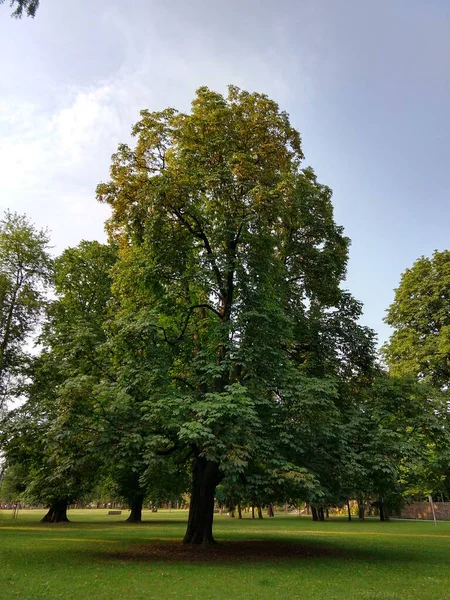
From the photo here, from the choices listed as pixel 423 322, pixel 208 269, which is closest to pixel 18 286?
pixel 208 269

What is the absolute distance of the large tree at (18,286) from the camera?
29.0 m

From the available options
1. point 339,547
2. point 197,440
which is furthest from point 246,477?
point 339,547

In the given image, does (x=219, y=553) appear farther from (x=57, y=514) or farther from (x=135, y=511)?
(x=57, y=514)

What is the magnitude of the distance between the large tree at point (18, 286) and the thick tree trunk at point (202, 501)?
1616 centimetres

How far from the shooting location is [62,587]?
34.2 ft

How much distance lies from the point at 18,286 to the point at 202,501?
19.5 m

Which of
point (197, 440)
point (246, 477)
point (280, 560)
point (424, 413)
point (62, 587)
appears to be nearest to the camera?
point (62, 587)

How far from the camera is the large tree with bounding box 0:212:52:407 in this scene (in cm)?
2903

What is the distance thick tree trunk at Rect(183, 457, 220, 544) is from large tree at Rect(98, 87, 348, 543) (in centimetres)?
5

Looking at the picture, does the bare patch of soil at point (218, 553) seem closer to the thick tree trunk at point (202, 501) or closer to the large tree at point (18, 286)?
the thick tree trunk at point (202, 501)

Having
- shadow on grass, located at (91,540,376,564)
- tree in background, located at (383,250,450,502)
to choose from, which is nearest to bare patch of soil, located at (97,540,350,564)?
shadow on grass, located at (91,540,376,564)

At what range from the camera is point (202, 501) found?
1791 centimetres

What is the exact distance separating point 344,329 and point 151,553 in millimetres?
11447

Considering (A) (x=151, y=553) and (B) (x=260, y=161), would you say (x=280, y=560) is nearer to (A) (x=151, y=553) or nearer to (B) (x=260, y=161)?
(A) (x=151, y=553)
